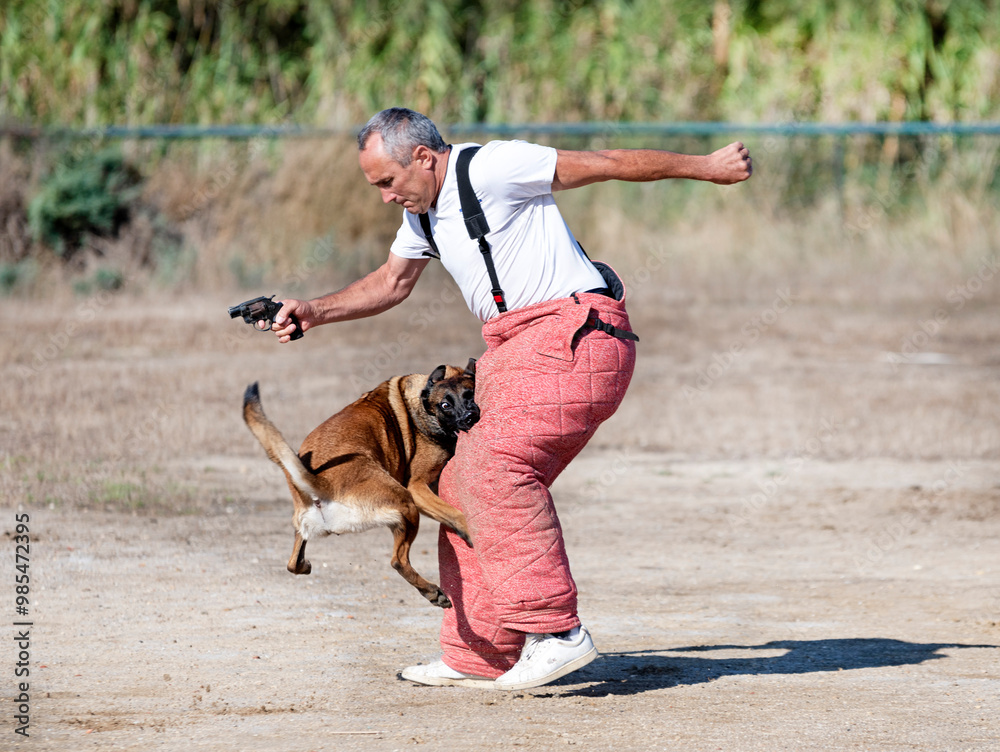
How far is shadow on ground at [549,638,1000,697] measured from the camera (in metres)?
4.75

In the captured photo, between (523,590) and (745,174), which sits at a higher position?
(745,174)

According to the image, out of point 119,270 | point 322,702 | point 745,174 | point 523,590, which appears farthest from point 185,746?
point 119,270

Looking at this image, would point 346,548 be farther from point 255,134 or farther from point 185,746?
point 255,134

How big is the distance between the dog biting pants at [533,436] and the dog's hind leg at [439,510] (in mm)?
229

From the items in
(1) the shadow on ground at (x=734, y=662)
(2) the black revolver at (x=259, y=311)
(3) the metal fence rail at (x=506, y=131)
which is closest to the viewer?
(2) the black revolver at (x=259, y=311)

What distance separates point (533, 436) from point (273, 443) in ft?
3.35

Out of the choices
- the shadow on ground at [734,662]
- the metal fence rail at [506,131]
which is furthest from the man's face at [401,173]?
the metal fence rail at [506,131]

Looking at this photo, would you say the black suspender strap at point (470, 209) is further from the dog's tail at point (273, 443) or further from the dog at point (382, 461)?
the dog's tail at point (273, 443)

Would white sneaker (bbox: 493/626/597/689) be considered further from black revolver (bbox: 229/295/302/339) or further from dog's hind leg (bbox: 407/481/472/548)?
black revolver (bbox: 229/295/302/339)

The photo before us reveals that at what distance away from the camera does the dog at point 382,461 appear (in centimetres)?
479

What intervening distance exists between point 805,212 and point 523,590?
13020mm

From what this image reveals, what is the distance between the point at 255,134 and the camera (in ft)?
49.4

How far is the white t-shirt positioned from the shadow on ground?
139cm

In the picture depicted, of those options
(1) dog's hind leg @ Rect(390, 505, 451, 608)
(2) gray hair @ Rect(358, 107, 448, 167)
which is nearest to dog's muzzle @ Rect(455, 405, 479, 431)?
(1) dog's hind leg @ Rect(390, 505, 451, 608)
